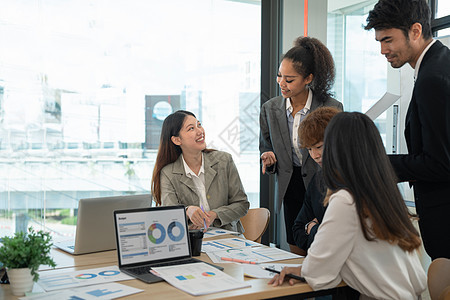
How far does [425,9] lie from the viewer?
217 cm

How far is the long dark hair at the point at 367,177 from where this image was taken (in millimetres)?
1651

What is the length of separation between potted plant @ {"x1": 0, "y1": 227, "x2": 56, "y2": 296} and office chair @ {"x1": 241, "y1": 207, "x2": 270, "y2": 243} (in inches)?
65.7

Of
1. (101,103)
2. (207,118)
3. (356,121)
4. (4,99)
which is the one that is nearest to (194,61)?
(207,118)

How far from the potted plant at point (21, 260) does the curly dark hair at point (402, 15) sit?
1.66 meters

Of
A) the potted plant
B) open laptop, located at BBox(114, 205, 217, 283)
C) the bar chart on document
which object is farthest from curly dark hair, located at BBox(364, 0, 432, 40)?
the potted plant

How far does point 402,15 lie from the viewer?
2137mm

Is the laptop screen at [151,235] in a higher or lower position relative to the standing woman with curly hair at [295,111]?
lower

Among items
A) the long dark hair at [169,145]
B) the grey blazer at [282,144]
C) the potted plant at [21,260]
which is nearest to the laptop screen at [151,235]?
the potted plant at [21,260]

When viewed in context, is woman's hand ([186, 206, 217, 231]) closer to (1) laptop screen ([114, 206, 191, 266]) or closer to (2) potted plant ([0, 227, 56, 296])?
(1) laptop screen ([114, 206, 191, 266])

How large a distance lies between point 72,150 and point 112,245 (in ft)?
6.66

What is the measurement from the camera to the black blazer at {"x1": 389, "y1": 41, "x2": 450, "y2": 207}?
78.4 inches

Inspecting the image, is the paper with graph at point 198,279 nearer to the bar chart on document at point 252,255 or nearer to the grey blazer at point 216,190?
the bar chart on document at point 252,255

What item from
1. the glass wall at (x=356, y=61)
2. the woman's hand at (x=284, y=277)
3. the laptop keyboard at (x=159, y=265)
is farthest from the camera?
the glass wall at (x=356, y=61)

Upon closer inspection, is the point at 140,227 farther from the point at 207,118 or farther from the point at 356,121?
the point at 207,118
